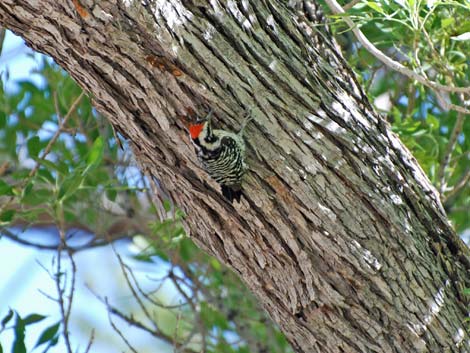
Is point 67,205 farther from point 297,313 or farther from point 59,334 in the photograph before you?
point 297,313

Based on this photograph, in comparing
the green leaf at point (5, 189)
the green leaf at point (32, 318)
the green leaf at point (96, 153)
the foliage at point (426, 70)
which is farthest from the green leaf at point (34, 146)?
the foliage at point (426, 70)

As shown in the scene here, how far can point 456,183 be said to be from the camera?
13.1ft

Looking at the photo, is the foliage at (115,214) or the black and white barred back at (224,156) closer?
the black and white barred back at (224,156)

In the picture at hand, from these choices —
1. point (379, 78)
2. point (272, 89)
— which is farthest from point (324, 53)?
point (379, 78)

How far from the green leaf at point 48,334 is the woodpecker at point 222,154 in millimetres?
1259

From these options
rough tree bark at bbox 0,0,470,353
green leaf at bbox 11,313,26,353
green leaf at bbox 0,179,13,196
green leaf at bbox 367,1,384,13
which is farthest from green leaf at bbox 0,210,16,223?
green leaf at bbox 367,1,384,13

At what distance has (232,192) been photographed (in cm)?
251

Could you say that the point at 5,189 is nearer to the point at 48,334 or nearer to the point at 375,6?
the point at 48,334

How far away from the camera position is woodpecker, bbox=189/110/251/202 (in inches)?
95.5

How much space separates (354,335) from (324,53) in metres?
0.95

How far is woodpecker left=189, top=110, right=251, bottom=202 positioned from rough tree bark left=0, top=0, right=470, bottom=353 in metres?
0.03

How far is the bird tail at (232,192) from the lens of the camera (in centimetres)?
250

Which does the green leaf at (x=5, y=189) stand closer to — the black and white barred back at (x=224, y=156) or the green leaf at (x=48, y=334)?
the green leaf at (x=48, y=334)

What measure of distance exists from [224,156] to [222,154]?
0.04 feet
